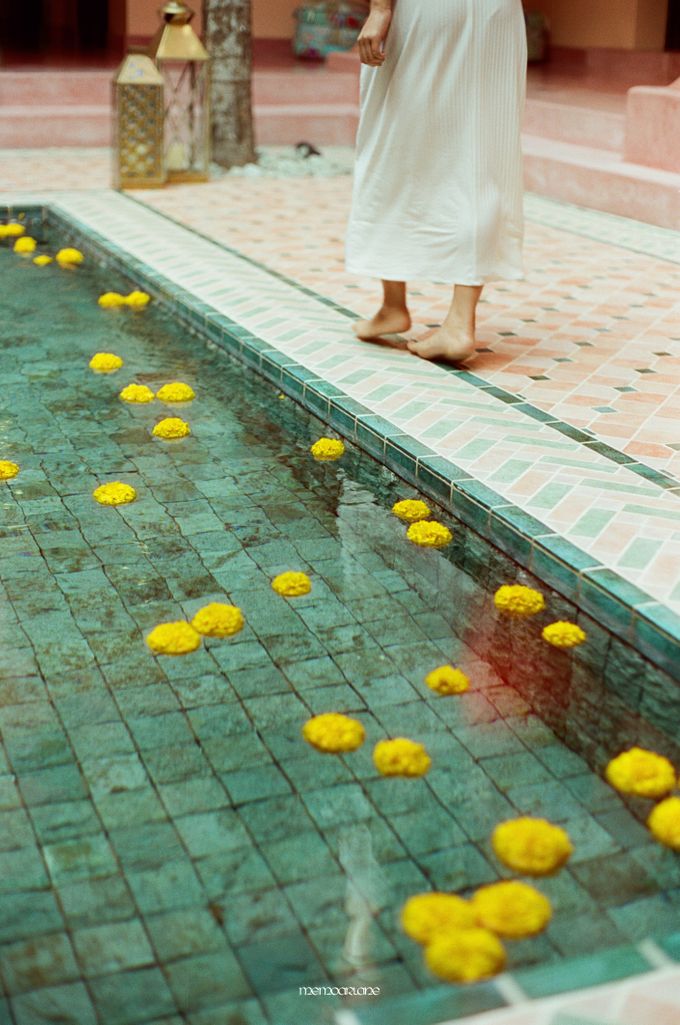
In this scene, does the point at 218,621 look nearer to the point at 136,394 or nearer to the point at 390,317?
the point at 136,394

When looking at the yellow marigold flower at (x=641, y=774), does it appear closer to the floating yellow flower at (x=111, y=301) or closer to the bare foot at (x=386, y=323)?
the bare foot at (x=386, y=323)

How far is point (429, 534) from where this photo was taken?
2975mm

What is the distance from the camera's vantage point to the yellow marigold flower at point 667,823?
190 centimetres

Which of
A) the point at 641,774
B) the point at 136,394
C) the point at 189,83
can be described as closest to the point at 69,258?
the point at 136,394

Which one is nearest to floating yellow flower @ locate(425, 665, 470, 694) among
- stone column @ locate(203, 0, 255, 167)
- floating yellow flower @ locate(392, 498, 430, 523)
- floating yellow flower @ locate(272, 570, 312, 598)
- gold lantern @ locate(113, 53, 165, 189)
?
floating yellow flower @ locate(272, 570, 312, 598)

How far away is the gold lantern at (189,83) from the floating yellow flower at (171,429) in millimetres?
4530

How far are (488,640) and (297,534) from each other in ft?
2.20

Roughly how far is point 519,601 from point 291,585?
0.50 meters

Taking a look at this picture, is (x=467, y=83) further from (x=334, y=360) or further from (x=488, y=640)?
(x=488, y=640)

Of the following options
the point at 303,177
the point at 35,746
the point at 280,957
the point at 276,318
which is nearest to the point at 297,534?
the point at 35,746

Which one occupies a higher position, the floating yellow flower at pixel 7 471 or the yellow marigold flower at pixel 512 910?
the floating yellow flower at pixel 7 471

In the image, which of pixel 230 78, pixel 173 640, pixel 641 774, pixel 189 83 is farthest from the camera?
pixel 230 78

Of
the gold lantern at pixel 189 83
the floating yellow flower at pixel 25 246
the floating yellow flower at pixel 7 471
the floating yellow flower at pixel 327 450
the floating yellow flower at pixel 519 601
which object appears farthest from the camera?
the gold lantern at pixel 189 83

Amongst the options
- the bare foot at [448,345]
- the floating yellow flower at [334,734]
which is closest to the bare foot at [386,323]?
the bare foot at [448,345]
